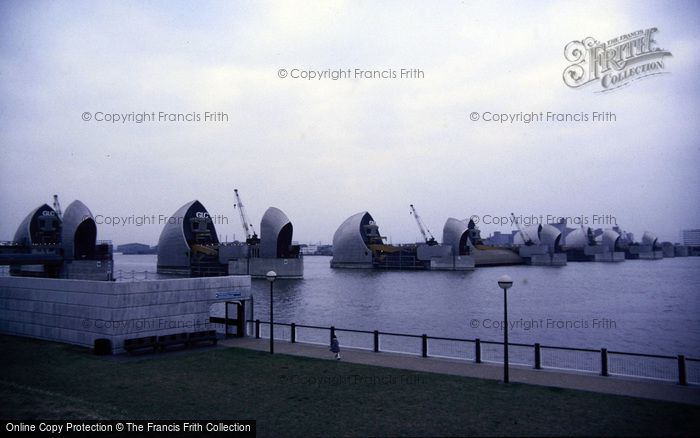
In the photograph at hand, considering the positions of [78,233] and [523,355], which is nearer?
[523,355]

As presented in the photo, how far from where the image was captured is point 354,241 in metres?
135

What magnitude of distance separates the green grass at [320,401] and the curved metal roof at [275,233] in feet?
267

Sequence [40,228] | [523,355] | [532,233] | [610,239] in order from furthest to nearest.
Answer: [610,239] → [532,233] → [40,228] → [523,355]

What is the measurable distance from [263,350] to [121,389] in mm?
6376

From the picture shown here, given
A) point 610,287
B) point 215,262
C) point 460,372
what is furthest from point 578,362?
point 215,262

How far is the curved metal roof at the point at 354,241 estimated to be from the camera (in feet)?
440

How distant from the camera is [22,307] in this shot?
76.1 ft

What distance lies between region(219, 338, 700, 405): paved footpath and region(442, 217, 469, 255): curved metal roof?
11375cm

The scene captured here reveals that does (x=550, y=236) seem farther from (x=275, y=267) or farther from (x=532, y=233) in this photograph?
(x=275, y=267)

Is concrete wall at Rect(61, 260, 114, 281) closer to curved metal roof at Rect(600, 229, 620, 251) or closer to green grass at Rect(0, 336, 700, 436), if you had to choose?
green grass at Rect(0, 336, 700, 436)

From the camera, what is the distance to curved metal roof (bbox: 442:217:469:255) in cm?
13162

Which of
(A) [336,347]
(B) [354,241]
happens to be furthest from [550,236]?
(A) [336,347]

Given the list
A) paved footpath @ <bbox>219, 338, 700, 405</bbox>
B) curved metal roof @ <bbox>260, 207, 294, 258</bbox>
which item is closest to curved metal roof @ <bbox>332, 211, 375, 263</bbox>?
curved metal roof @ <bbox>260, 207, 294, 258</bbox>

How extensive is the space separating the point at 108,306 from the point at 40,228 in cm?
9308
